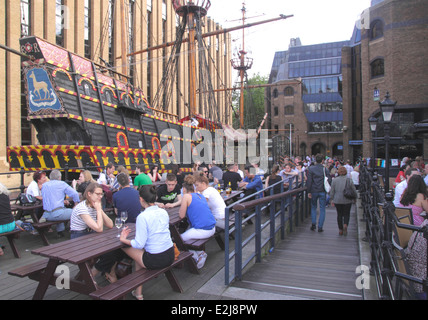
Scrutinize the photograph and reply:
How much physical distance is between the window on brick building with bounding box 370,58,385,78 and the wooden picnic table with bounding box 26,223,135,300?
84.0ft

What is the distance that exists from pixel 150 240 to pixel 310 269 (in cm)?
244

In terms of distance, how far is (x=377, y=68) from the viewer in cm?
2453

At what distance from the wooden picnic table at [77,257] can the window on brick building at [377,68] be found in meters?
25.6

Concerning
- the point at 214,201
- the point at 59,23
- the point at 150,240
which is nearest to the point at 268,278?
the point at 214,201

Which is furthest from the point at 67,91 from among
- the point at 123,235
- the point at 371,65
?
the point at 371,65

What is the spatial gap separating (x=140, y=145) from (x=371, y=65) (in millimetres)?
20290

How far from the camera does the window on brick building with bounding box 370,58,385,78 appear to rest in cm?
2405

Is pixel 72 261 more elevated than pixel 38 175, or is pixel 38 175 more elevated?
pixel 38 175

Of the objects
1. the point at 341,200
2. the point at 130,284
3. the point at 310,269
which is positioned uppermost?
the point at 341,200

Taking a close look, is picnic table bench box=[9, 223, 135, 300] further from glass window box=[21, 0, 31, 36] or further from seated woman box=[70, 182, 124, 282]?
glass window box=[21, 0, 31, 36]

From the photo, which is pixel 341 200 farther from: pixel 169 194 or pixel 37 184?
pixel 37 184

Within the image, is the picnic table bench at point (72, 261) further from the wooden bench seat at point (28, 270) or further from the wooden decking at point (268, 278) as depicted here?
the wooden decking at point (268, 278)

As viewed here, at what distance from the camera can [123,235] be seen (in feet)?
11.4
